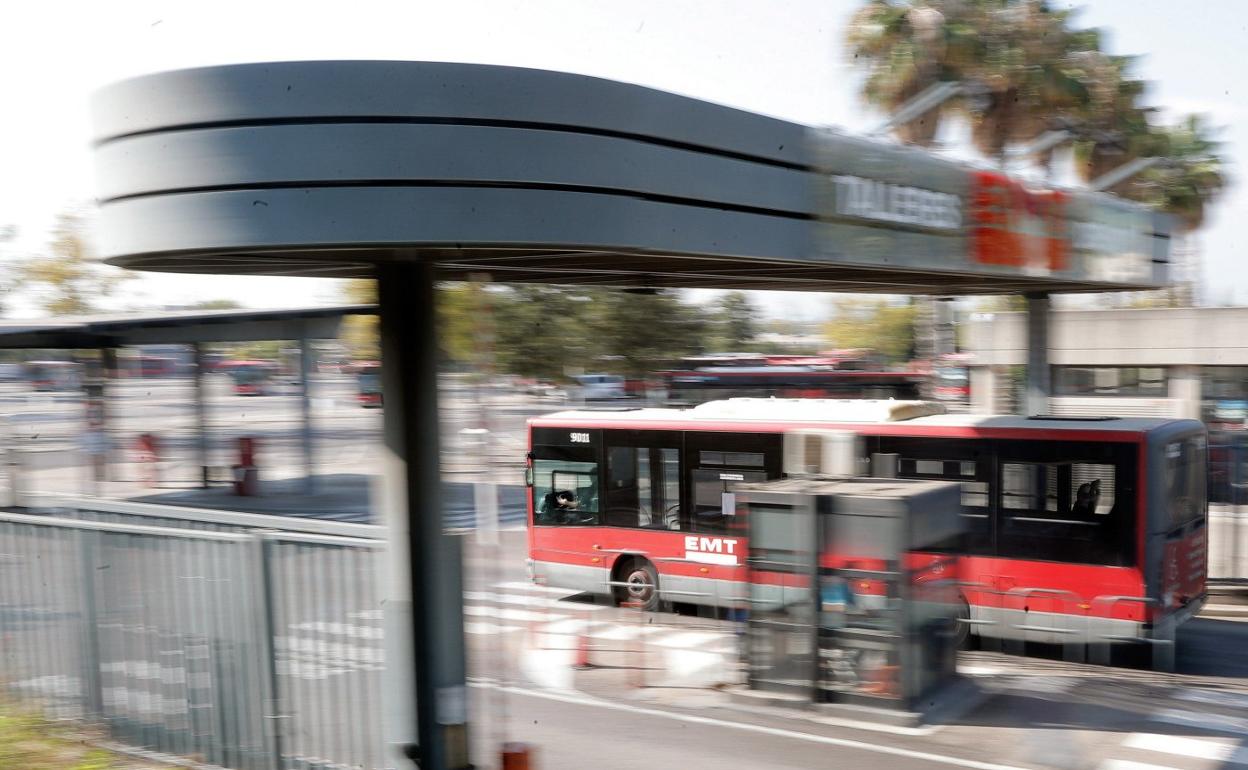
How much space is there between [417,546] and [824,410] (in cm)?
928

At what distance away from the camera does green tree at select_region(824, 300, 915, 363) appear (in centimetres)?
6438

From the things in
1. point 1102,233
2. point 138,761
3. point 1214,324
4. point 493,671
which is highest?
point 1102,233

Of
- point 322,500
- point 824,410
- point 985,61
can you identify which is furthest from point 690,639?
point 985,61

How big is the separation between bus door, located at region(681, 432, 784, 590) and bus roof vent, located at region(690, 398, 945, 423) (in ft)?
1.19

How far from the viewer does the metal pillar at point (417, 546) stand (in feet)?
21.6

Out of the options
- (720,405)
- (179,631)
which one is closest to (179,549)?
(179,631)

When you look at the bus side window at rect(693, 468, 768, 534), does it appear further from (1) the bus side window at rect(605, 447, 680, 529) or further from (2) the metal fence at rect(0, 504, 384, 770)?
(2) the metal fence at rect(0, 504, 384, 770)

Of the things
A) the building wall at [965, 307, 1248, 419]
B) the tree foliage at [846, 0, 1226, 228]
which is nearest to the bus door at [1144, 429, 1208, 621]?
the building wall at [965, 307, 1248, 419]

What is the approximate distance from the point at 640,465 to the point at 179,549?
8.72 m

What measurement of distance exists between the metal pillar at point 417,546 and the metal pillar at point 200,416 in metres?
20.6

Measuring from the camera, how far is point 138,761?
7.84 metres

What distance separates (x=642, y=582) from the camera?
1594cm

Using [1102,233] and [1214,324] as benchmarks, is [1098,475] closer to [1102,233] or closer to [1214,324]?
[1102,233]

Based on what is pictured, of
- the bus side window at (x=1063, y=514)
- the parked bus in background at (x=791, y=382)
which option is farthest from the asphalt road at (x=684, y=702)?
the parked bus in background at (x=791, y=382)
